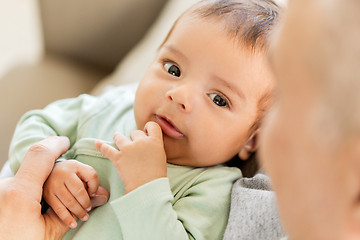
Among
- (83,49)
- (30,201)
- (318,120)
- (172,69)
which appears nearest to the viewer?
(318,120)

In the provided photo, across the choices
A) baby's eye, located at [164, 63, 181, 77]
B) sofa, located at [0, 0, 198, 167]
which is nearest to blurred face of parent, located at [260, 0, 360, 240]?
baby's eye, located at [164, 63, 181, 77]

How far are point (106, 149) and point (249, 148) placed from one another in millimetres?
324

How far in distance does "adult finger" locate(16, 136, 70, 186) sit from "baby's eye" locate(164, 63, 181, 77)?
0.27m

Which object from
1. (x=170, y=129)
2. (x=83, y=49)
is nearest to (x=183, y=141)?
(x=170, y=129)

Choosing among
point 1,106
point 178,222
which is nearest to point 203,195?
point 178,222

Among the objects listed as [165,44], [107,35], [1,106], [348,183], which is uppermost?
[348,183]

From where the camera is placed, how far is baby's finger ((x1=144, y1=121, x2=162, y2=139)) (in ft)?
2.37

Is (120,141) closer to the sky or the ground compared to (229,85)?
closer to the ground

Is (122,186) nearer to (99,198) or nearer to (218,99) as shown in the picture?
(99,198)

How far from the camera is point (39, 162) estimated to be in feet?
2.36

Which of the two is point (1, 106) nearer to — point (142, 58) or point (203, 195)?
point (142, 58)

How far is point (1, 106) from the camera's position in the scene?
1.23 metres

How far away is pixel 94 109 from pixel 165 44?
23 cm

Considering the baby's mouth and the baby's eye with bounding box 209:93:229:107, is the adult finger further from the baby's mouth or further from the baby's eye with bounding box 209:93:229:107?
the baby's eye with bounding box 209:93:229:107
